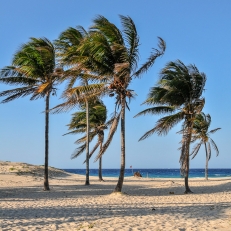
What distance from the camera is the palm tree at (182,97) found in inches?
656

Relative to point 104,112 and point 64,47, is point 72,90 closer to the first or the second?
point 64,47

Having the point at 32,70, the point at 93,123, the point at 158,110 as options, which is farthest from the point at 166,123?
the point at 93,123

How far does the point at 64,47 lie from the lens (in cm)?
1941

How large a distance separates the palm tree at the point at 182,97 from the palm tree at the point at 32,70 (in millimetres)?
5576

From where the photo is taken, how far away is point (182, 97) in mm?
17125

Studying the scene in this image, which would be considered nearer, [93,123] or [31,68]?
[31,68]

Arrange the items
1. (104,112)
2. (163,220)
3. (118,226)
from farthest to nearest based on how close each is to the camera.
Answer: (104,112), (163,220), (118,226)

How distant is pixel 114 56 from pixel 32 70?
4.80 meters

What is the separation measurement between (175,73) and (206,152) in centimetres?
1600

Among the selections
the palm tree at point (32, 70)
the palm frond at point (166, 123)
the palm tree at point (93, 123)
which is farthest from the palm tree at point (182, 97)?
the palm tree at point (93, 123)

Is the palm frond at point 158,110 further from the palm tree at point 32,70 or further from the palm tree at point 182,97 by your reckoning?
the palm tree at point 32,70

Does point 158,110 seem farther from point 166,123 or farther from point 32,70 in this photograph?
point 32,70

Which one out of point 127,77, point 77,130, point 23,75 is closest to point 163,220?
point 127,77

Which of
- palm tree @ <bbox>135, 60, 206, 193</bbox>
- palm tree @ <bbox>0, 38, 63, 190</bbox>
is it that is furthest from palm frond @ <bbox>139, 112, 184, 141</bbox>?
palm tree @ <bbox>0, 38, 63, 190</bbox>
